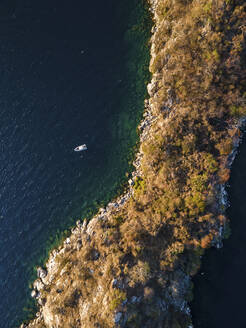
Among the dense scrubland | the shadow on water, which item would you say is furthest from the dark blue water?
the shadow on water

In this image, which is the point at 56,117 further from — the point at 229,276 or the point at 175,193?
the point at 229,276

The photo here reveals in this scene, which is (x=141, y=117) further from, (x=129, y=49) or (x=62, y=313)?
(x=62, y=313)

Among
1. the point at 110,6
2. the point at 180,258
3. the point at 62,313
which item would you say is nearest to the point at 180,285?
the point at 180,258

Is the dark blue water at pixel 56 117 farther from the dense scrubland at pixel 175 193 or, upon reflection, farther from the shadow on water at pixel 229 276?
the shadow on water at pixel 229 276

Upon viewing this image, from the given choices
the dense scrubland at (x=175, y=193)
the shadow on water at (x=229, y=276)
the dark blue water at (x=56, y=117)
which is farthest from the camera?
the dark blue water at (x=56, y=117)

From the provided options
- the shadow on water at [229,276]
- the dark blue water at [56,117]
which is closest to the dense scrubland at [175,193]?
the shadow on water at [229,276]

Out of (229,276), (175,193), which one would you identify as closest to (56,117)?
(175,193)
